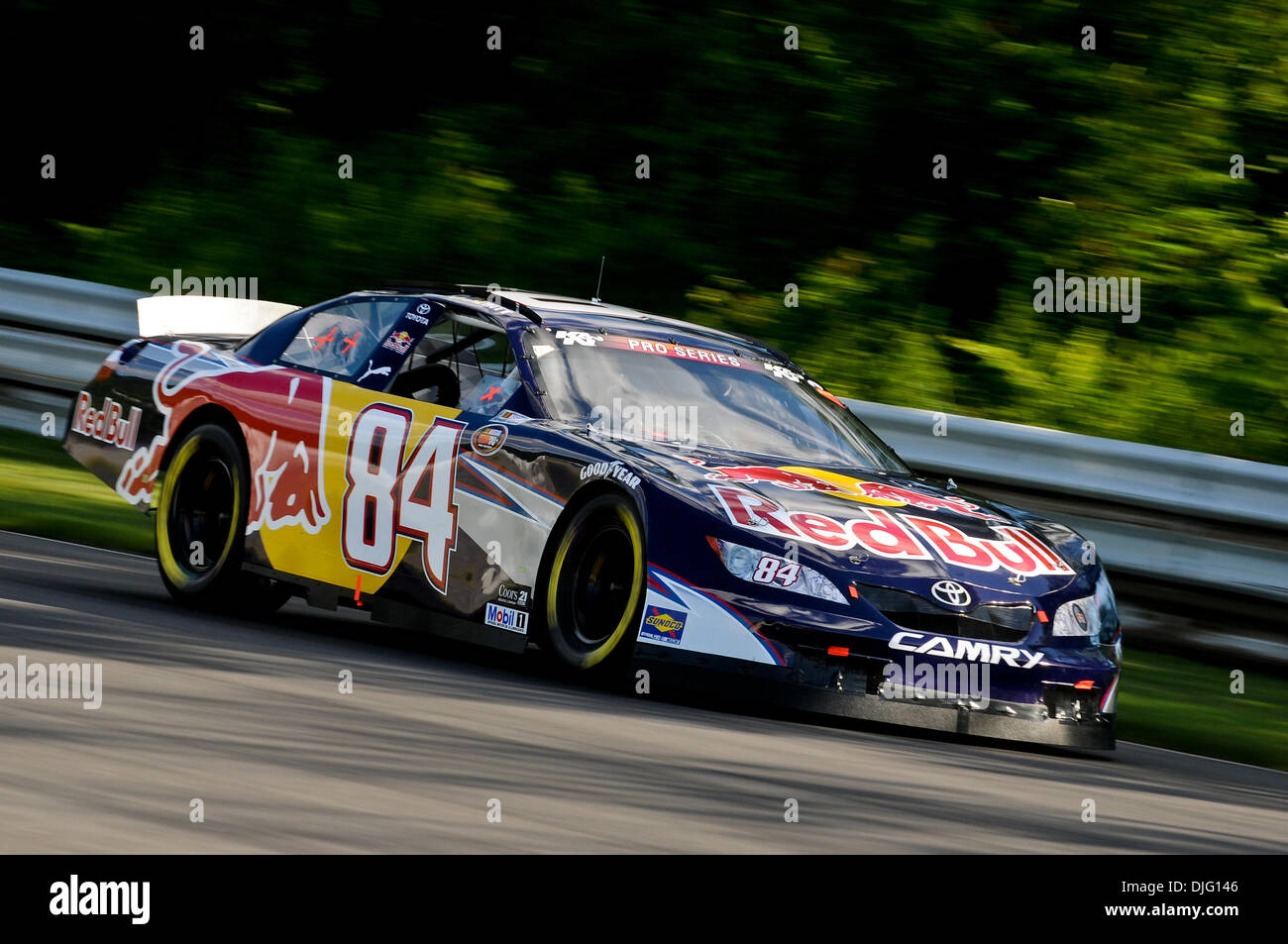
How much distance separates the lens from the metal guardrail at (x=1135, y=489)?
30.1 ft

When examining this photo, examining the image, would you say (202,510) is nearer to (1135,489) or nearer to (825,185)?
(1135,489)

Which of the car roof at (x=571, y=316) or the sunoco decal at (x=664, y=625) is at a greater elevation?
the car roof at (x=571, y=316)

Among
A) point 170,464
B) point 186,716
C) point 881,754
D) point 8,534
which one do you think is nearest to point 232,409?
point 170,464

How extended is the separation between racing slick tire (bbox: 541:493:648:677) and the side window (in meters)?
1.51

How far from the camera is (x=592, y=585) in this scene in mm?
7137

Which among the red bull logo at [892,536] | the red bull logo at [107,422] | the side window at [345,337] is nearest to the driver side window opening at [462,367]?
the side window at [345,337]

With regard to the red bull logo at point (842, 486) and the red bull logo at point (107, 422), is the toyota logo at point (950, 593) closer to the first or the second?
the red bull logo at point (842, 486)

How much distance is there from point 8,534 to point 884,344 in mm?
6545

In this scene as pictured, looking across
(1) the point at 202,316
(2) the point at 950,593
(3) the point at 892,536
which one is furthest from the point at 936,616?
(1) the point at 202,316

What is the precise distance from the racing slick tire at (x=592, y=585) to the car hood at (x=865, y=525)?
0.73ft

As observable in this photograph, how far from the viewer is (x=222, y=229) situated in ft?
55.0

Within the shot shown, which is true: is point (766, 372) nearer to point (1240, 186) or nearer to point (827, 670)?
point (827, 670)

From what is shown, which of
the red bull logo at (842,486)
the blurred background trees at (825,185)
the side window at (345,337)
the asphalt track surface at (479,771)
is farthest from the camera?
the blurred background trees at (825,185)

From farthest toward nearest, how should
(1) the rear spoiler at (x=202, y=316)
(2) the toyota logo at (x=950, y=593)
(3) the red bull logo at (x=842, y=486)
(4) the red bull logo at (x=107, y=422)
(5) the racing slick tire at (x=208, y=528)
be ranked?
1. (1) the rear spoiler at (x=202, y=316)
2. (4) the red bull logo at (x=107, y=422)
3. (5) the racing slick tire at (x=208, y=528)
4. (3) the red bull logo at (x=842, y=486)
5. (2) the toyota logo at (x=950, y=593)
